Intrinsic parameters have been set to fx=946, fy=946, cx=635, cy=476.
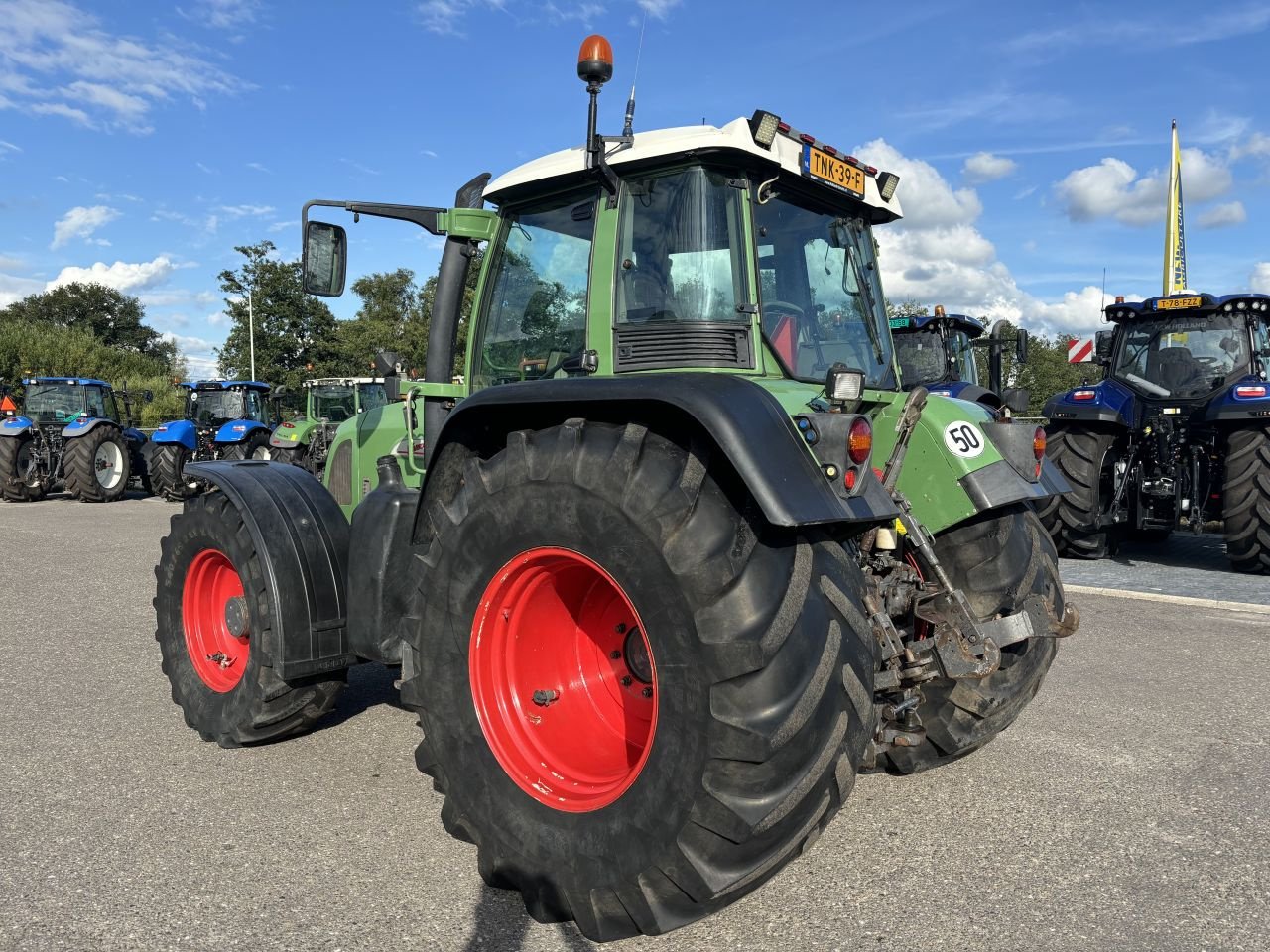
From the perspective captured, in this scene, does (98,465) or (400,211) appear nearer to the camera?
(400,211)

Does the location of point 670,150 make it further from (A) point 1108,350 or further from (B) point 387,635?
(A) point 1108,350

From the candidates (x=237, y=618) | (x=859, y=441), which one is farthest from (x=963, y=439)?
(x=237, y=618)

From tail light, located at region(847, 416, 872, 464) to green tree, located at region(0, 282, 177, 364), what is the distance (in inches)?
2521

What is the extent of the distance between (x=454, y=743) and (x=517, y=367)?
1428 mm

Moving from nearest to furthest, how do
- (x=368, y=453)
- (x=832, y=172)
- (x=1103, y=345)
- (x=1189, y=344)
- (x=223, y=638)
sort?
1. (x=832, y=172)
2. (x=223, y=638)
3. (x=368, y=453)
4. (x=1189, y=344)
5. (x=1103, y=345)

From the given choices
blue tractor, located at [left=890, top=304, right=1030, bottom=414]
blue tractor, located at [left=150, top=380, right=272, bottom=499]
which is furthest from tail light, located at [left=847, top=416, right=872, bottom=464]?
blue tractor, located at [left=150, top=380, right=272, bottom=499]

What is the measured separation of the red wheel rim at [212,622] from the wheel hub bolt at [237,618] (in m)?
0.10

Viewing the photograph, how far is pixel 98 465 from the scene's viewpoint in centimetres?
1677

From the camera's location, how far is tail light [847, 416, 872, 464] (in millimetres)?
2467

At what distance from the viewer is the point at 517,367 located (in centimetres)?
359

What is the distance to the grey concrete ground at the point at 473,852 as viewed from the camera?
2.55 metres

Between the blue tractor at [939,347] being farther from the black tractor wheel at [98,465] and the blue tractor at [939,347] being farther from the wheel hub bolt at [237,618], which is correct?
the black tractor wheel at [98,465]

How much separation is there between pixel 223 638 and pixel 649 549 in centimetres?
281

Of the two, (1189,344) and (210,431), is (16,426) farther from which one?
(1189,344)
